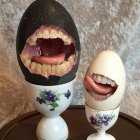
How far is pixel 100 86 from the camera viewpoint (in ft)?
2.74

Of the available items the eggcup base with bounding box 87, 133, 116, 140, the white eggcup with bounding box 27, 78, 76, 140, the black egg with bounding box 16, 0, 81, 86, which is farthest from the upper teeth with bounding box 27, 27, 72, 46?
the eggcup base with bounding box 87, 133, 116, 140

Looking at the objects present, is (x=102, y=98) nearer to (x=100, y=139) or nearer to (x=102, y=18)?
(x=100, y=139)

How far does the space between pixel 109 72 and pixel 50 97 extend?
14 centimetres

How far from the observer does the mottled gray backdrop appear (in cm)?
113

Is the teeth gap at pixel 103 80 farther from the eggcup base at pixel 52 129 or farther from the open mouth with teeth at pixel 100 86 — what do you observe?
the eggcup base at pixel 52 129

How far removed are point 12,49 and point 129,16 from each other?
0.35 m

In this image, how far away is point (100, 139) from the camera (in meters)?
0.89

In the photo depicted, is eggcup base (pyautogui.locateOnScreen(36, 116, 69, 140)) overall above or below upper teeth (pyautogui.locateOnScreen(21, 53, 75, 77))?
below

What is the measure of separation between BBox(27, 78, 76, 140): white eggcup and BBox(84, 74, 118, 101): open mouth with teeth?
2.5 inches

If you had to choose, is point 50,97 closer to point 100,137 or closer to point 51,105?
point 51,105

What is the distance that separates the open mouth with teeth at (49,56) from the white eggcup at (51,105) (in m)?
0.04

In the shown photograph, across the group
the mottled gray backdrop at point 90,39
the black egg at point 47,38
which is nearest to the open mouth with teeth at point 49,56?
the black egg at point 47,38

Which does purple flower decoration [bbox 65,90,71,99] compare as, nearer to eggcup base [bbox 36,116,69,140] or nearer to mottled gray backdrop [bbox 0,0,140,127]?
eggcup base [bbox 36,116,69,140]

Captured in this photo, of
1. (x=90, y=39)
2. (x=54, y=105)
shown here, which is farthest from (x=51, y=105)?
(x=90, y=39)
